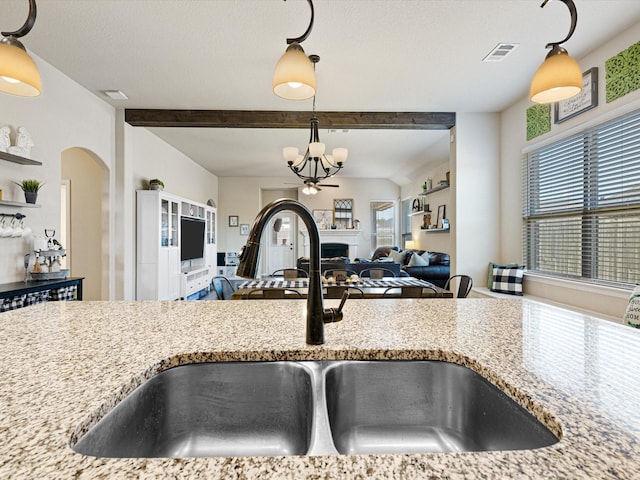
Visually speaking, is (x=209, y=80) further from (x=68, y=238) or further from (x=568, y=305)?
(x=568, y=305)

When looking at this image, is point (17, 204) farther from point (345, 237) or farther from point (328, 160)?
point (345, 237)

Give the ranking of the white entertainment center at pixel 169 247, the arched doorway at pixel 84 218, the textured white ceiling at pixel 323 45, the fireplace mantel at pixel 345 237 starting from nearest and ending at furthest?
the textured white ceiling at pixel 323 45, the arched doorway at pixel 84 218, the white entertainment center at pixel 169 247, the fireplace mantel at pixel 345 237

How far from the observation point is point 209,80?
3633 millimetres

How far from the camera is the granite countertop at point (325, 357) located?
41 centimetres

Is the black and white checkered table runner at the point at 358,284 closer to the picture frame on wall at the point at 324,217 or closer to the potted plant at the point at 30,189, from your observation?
the potted plant at the point at 30,189

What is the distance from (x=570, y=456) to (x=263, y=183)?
29.8ft

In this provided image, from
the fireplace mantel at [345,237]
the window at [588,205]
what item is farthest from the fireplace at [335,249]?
the window at [588,205]

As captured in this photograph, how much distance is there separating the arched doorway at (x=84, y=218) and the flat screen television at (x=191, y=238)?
137 cm

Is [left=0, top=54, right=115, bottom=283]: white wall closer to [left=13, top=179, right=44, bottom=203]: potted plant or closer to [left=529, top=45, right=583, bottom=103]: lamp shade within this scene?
[left=13, top=179, right=44, bottom=203]: potted plant

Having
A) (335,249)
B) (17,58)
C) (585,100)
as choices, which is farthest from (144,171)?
(585,100)

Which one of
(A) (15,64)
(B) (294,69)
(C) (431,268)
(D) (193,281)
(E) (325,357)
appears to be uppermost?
(B) (294,69)

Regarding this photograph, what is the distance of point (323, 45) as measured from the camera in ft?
9.62

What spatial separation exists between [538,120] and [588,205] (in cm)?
118

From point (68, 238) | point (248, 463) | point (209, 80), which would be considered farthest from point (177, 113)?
point (248, 463)
